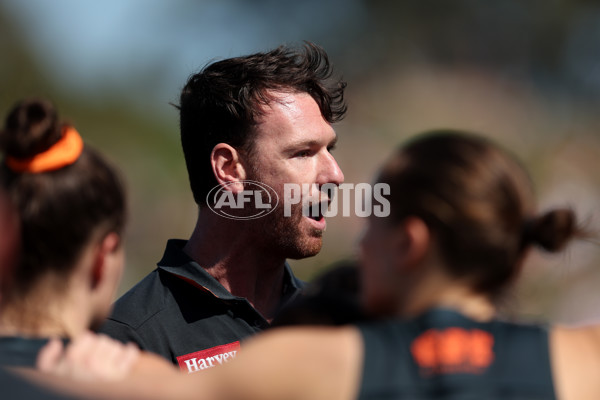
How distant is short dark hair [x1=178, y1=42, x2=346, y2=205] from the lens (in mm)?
3596

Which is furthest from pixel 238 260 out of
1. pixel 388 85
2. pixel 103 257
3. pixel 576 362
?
pixel 388 85

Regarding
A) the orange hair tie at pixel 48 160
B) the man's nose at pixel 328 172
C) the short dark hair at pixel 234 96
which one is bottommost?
the orange hair tie at pixel 48 160

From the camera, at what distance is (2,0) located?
19.6 meters

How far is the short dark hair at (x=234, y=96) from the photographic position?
3596 millimetres

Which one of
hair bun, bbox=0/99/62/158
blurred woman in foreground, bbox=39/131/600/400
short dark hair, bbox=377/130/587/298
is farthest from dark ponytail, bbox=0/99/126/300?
short dark hair, bbox=377/130/587/298

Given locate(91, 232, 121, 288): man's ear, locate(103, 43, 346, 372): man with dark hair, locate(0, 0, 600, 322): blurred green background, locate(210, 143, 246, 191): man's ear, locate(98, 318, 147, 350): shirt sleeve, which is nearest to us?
locate(91, 232, 121, 288): man's ear

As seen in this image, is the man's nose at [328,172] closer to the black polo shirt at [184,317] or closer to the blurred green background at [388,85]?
the black polo shirt at [184,317]

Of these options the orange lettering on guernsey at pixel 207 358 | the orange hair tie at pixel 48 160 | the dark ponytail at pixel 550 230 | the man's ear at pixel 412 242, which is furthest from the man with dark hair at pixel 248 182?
the dark ponytail at pixel 550 230

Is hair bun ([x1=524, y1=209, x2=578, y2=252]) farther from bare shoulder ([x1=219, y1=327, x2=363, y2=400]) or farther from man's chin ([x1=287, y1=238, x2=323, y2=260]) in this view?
man's chin ([x1=287, y1=238, x2=323, y2=260])

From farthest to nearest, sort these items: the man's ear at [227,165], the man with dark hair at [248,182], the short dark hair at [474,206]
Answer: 1. the man's ear at [227,165]
2. the man with dark hair at [248,182]
3. the short dark hair at [474,206]

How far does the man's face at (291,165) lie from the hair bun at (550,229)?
5.24ft

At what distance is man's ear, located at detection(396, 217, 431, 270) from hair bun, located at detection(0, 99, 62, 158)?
954mm

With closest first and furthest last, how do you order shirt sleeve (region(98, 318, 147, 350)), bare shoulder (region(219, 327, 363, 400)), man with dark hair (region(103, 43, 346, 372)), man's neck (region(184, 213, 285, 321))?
bare shoulder (region(219, 327, 363, 400))
shirt sleeve (region(98, 318, 147, 350))
man with dark hair (region(103, 43, 346, 372))
man's neck (region(184, 213, 285, 321))

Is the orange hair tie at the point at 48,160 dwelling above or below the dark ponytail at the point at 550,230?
above
